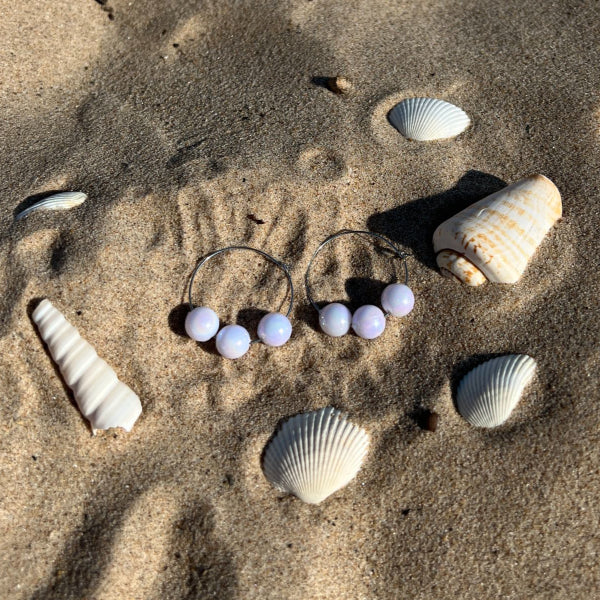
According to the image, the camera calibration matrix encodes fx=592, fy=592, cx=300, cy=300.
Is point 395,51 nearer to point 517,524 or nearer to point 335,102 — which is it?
point 335,102

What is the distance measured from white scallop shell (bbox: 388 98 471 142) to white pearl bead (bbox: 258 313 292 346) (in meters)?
1.14

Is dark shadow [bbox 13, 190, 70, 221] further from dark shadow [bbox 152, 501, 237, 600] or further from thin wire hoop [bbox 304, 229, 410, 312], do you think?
dark shadow [bbox 152, 501, 237, 600]

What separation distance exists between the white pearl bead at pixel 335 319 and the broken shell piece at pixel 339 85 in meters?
1.17

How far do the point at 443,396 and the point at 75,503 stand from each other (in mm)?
1513

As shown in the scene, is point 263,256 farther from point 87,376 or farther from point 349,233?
point 87,376

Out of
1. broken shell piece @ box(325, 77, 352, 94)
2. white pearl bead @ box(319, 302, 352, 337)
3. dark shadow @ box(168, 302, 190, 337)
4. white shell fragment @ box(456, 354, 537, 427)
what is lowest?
white shell fragment @ box(456, 354, 537, 427)

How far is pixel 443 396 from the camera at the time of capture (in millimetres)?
2447

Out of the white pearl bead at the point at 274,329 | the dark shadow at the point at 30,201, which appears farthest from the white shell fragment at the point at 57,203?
the white pearl bead at the point at 274,329

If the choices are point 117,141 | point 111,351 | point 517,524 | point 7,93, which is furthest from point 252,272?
point 7,93

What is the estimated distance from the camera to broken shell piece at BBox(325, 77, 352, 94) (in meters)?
2.99

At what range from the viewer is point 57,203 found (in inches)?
102

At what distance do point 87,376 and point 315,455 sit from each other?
37.8 inches

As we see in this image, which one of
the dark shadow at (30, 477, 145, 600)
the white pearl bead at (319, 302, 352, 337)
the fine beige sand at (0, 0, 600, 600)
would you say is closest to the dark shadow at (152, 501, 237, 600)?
the fine beige sand at (0, 0, 600, 600)

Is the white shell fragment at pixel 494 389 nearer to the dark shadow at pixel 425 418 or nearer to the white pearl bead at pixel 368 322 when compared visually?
the dark shadow at pixel 425 418
